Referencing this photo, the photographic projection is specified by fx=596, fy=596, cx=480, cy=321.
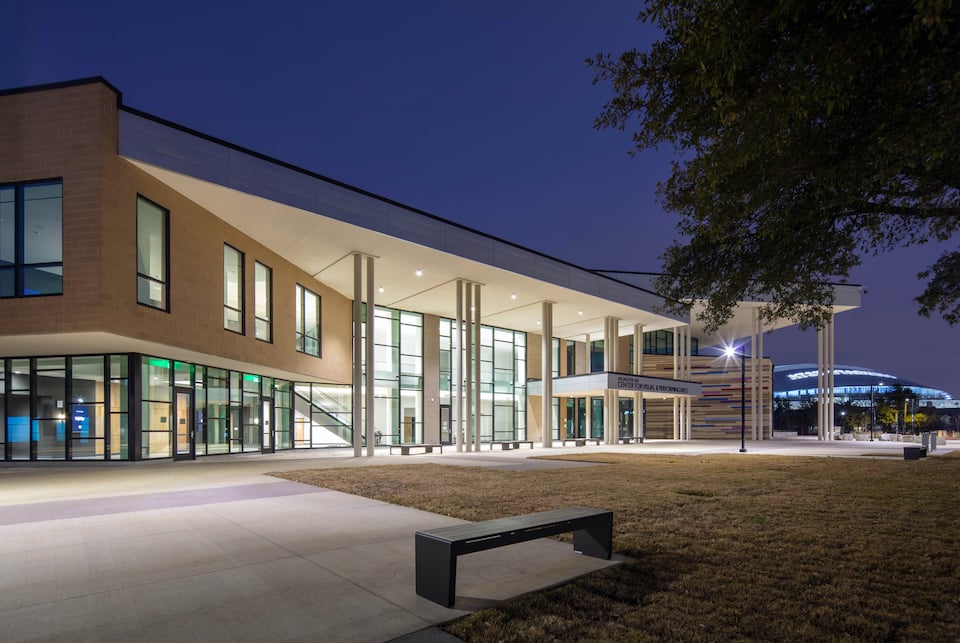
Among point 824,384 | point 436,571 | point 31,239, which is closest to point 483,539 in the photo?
point 436,571

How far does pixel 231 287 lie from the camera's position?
74.4ft

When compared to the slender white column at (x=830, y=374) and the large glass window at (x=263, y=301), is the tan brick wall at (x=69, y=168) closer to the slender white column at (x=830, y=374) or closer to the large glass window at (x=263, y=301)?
the large glass window at (x=263, y=301)

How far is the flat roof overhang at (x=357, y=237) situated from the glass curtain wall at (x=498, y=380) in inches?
145

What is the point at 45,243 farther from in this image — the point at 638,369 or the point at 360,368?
the point at 638,369

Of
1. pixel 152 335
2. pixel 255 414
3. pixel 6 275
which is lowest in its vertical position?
pixel 255 414

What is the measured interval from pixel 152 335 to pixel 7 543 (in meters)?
10.8

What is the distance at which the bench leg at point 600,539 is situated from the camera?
661cm

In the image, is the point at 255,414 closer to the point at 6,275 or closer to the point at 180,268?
the point at 180,268

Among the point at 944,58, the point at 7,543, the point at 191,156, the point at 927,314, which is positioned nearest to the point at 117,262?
the point at 191,156

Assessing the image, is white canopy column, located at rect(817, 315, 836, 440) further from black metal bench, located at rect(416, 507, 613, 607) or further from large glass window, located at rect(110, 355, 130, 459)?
black metal bench, located at rect(416, 507, 613, 607)

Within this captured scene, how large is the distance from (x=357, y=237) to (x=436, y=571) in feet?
60.6

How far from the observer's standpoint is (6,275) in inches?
655

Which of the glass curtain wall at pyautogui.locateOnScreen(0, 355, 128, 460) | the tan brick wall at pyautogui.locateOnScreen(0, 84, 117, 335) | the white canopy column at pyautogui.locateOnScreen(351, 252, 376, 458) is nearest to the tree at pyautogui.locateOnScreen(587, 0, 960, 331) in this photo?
the tan brick wall at pyautogui.locateOnScreen(0, 84, 117, 335)

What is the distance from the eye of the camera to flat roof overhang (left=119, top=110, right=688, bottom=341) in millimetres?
17438
